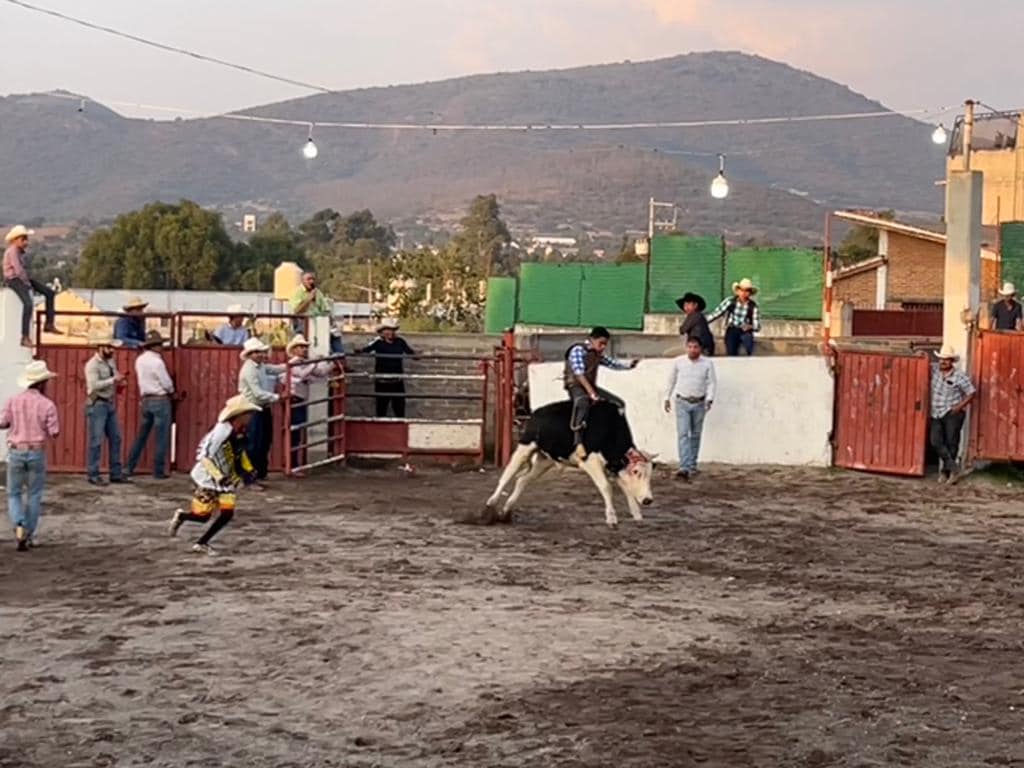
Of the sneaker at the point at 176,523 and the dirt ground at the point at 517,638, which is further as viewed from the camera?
the sneaker at the point at 176,523

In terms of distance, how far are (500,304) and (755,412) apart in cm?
2559

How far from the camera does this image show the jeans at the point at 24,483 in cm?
1359

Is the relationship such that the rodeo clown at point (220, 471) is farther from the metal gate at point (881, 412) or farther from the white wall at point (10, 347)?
the metal gate at point (881, 412)

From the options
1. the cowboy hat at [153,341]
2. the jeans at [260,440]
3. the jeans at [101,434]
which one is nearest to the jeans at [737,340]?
the jeans at [260,440]

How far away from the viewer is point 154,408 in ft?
60.8

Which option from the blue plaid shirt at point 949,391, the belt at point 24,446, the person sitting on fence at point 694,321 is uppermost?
Result: the person sitting on fence at point 694,321

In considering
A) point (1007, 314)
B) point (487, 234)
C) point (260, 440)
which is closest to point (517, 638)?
point (260, 440)

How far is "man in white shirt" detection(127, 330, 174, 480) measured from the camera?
60.8ft

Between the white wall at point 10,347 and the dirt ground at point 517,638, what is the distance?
330 centimetres

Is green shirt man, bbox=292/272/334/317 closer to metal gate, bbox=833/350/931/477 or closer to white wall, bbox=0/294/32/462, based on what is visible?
white wall, bbox=0/294/32/462

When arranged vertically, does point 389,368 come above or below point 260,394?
above

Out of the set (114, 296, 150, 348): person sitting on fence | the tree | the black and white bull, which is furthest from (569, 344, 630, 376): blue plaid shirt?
the tree

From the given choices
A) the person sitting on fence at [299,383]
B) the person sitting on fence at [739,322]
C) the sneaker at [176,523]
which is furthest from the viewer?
the person sitting on fence at [739,322]

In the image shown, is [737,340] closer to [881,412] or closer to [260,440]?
[881,412]
